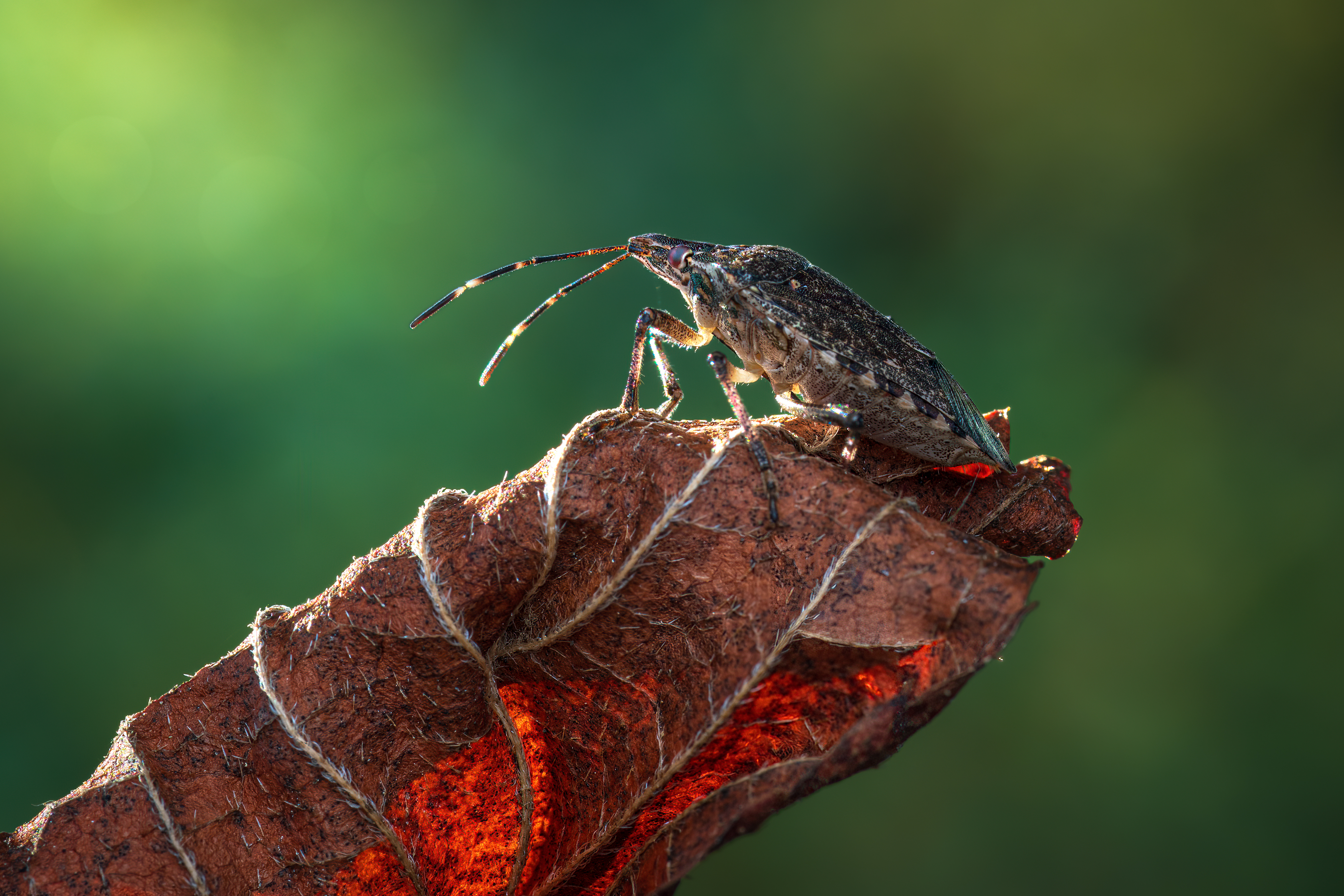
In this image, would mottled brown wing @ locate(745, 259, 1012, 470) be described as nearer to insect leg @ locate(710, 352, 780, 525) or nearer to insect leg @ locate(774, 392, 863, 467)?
insect leg @ locate(774, 392, 863, 467)

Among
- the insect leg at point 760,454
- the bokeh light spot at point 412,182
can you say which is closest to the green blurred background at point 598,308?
the bokeh light spot at point 412,182

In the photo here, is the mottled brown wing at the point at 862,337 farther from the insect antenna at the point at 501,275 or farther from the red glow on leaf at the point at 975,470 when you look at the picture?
the insect antenna at the point at 501,275

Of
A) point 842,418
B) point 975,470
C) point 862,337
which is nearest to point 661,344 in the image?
point 862,337

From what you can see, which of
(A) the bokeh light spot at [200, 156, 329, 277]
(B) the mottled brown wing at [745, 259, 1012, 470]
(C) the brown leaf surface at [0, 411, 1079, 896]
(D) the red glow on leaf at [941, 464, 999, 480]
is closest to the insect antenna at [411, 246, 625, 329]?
(B) the mottled brown wing at [745, 259, 1012, 470]

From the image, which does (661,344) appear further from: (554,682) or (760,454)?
(554,682)

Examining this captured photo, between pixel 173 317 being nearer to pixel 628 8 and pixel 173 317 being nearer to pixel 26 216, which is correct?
pixel 26 216

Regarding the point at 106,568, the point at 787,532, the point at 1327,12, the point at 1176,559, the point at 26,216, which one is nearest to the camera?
the point at 787,532

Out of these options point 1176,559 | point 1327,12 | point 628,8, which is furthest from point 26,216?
point 1327,12
